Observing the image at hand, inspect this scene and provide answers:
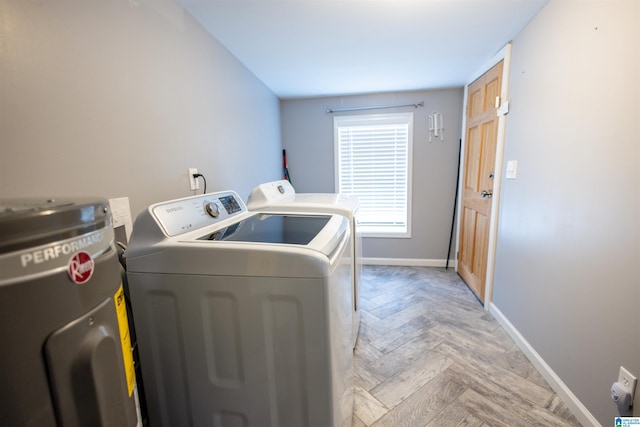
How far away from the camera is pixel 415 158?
11.0ft

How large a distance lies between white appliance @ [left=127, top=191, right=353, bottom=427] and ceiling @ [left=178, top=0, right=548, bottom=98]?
1.35m

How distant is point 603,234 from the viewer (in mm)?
1232

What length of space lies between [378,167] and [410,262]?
1.30 meters

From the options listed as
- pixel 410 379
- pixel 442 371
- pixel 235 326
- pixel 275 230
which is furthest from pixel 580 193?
pixel 235 326

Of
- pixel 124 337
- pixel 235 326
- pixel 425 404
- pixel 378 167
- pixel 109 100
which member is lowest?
pixel 425 404

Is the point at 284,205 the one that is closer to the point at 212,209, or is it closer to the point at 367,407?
the point at 212,209

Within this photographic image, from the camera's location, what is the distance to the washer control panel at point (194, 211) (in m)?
0.95

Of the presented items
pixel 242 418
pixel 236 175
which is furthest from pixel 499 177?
pixel 242 418

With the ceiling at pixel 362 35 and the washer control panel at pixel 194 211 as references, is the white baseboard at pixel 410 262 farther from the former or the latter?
the washer control panel at pixel 194 211

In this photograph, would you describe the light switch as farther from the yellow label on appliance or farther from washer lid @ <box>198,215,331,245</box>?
the yellow label on appliance

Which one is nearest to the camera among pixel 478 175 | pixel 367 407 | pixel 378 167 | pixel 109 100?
pixel 109 100

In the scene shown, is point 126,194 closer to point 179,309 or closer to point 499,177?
point 179,309

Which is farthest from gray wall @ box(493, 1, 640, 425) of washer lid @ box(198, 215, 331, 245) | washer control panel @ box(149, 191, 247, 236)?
washer control panel @ box(149, 191, 247, 236)

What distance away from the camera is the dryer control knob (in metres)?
1.20
